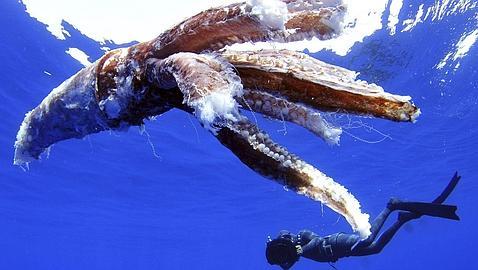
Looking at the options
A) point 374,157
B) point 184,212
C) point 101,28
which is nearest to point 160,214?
point 184,212

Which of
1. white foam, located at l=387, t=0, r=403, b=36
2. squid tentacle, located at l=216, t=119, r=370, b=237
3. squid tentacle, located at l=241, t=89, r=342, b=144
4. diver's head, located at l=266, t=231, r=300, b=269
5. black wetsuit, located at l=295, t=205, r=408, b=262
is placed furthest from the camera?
white foam, located at l=387, t=0, r=403, b=36

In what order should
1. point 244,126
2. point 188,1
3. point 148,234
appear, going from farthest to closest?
point 148,234 < point 188,1 < point 244,126

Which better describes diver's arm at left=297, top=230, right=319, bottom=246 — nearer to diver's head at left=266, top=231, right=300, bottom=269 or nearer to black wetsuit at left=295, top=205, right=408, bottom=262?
black wetsuit at left=295, top=205, right=408, bottom=262

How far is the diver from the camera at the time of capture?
33.5ft

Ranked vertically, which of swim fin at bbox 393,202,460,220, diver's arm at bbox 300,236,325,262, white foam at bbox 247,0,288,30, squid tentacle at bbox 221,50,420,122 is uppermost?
swim fin at bbox 393,202,460,220

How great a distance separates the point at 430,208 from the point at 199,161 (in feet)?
48.8

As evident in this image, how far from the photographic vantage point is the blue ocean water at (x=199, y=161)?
14.2 metres

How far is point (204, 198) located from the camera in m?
32.7

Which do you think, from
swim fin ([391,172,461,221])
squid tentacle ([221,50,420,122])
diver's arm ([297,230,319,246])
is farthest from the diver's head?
squid tentacle ([221,50,420,122])

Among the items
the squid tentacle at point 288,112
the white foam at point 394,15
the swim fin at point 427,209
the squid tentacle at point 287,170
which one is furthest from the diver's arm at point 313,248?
the squid tentacle at point 287,170

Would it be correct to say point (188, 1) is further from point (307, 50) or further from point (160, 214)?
point (160, 214)

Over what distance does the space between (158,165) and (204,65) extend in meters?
22.6

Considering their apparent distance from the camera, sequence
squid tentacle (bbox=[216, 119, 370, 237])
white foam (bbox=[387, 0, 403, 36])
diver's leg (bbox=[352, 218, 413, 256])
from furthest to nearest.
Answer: white foam (bbox=[387, 0, 403, 36]) < diver's leg (bbox=[352, 218, 413, 256]) < squid tentacle (bbox=[216, 119, 370, 237])

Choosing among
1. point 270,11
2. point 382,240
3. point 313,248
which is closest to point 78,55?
point 313,248
